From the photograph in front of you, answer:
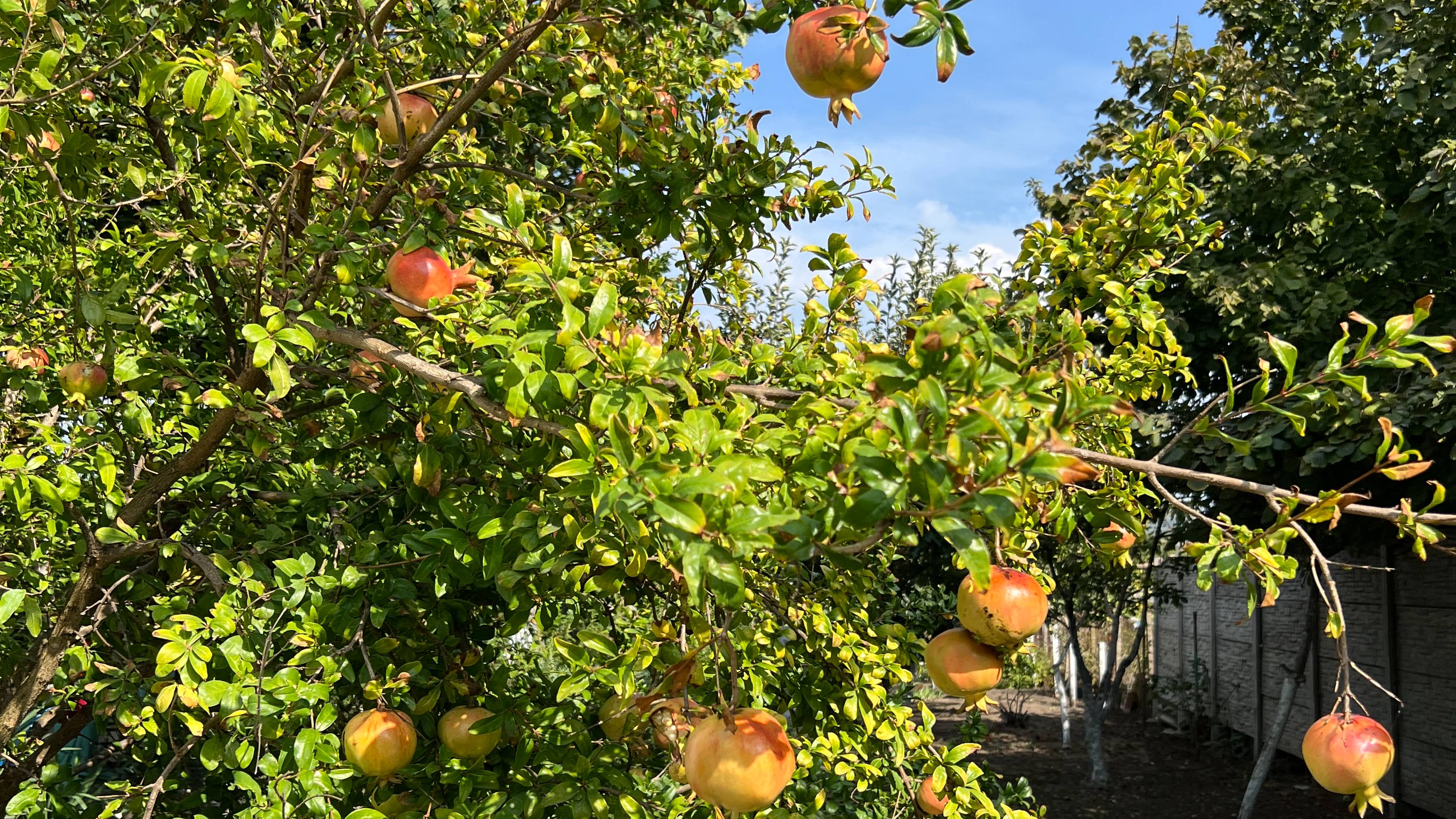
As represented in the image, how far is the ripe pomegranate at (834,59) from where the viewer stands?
152 centimetres

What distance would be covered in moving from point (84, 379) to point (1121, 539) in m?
2.37

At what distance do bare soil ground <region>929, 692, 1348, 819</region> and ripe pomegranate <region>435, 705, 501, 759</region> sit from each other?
6.10 m

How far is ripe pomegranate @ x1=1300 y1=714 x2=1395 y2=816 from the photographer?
63.6 inches

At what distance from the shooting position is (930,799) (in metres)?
2.17

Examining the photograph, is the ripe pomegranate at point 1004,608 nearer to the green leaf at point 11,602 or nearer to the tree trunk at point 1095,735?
the green leaf at point 11,602

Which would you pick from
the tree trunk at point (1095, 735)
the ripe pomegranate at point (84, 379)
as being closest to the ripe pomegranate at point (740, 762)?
the ripe pomegranate at point (84, 379)

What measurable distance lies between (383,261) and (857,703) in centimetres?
159

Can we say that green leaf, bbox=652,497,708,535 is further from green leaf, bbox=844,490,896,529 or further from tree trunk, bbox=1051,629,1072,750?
tree trunk, bbox=1051,629,1072,750

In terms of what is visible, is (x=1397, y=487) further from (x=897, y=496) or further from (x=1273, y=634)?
(x=897, y=496)

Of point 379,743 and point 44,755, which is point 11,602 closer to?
point 379,743

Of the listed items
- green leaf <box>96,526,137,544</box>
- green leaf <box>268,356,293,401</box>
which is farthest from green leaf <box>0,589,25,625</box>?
green leaf <box>268,356,293,401</box>

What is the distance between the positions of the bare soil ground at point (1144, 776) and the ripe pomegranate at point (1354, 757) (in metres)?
5.97

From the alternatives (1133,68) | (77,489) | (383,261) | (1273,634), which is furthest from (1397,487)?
(77,489)

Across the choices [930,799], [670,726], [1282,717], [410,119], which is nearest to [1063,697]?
[1282,717]
